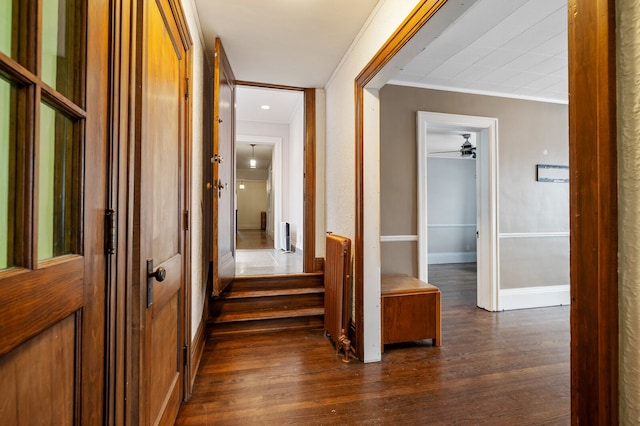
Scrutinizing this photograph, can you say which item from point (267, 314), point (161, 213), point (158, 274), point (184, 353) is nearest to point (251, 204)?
point (267, 314)

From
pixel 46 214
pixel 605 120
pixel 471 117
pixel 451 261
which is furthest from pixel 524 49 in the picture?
pixel 451 261

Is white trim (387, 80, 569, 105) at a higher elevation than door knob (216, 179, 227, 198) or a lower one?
higher

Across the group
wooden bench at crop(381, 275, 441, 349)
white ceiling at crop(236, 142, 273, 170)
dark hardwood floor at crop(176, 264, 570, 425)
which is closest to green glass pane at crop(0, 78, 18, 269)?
dark hardwood floor at crop(176, 264, 570, 425)

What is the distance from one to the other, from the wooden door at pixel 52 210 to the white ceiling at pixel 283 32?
4.39ft

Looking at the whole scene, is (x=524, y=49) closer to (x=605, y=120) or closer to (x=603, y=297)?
(x=605, y=120)

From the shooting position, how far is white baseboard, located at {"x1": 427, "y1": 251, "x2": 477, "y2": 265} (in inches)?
253

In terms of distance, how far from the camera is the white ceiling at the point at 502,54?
1.98 metres

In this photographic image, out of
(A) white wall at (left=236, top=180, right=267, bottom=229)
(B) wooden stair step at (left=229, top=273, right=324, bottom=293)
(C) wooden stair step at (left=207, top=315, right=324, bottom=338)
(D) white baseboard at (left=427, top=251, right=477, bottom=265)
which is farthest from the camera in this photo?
(A) white wall at (left=236, top=180, right=267, bottom=229)

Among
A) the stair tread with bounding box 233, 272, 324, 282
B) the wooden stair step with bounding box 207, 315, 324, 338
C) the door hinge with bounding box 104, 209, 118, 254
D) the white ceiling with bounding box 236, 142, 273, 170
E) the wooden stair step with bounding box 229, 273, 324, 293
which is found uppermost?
the white ceiling with bounding box 236, 142, 273, 170

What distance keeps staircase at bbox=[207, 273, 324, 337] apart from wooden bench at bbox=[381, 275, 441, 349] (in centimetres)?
72

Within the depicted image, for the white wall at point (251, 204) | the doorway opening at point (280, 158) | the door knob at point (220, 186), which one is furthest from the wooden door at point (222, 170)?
the white wall at point (251, 204)

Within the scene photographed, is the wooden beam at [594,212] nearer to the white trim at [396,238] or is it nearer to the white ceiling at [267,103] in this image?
the white trim at [396,238]

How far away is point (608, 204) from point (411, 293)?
1.87 metres

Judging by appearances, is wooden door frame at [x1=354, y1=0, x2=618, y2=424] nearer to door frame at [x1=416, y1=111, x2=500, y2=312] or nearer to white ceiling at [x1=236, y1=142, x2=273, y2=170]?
door frame at [x1=416, y1=111, x2=500, y2=312]
